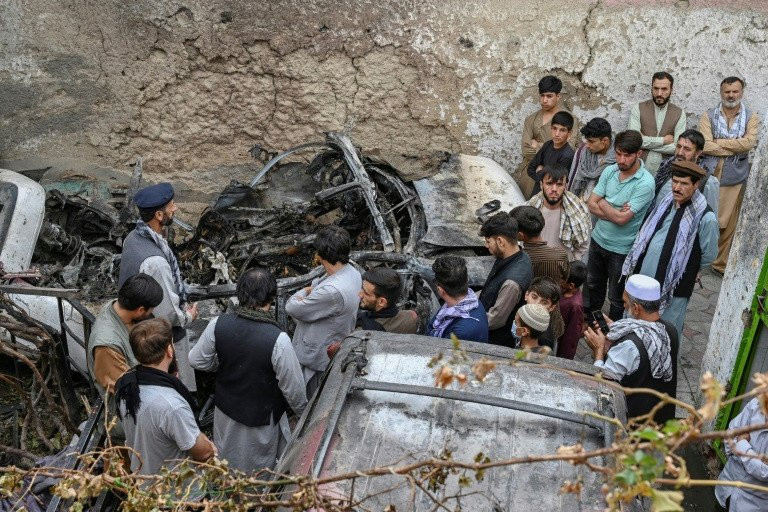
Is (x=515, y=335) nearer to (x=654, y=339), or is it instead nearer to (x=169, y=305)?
(x=654, y=339)

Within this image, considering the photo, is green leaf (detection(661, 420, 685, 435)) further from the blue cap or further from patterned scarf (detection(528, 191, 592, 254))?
patterned scarf (detection(528, 191, 592, 254))

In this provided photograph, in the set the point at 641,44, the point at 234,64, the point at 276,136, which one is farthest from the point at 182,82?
the point at 641,44

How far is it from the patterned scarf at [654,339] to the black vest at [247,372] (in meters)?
1.85

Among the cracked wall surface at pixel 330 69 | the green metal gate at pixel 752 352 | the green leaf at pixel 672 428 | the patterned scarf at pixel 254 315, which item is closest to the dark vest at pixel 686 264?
the green metal gate at pixel 752 352

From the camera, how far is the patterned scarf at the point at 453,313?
15.6 feet

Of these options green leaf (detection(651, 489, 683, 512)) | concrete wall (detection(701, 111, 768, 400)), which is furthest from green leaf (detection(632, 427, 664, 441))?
concrete wall (detection(701, 111, 768, 400))

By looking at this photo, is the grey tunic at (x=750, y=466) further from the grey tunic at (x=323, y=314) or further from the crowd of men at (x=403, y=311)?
the grey tunic at (x=323, y=314)

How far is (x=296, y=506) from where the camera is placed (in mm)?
2404

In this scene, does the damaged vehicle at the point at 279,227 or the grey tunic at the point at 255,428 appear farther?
the damaged vehicle at the point at 279,227

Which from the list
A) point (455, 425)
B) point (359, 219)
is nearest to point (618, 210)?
point (359, 219)

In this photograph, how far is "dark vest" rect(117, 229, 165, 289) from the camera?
500 cm

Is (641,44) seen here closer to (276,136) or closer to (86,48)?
(276,136)

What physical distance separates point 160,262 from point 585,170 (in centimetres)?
379

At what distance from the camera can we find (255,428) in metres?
4.59
